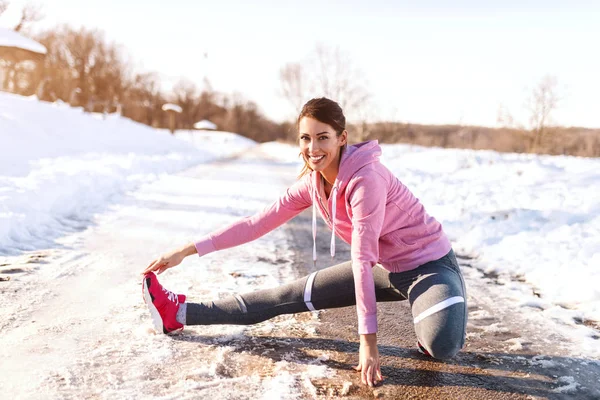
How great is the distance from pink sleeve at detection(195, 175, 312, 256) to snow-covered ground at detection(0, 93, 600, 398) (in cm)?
49

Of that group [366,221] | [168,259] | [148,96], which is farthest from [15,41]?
[148,96]

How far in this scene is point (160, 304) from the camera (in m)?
2.44

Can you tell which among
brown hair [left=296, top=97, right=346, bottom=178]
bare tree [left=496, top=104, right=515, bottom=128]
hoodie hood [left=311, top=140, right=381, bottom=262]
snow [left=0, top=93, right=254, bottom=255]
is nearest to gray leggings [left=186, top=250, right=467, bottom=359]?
hoodie hood [left=311, top=140, right=381, bottom=262]

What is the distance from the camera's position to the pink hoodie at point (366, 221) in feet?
6.74

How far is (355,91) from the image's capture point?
2895cm

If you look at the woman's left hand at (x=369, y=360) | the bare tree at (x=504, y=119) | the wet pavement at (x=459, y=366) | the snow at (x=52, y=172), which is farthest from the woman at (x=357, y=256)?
the bare tree at (x=504, y=119)

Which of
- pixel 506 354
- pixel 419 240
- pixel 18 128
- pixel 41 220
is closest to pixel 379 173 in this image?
pixel 419 240

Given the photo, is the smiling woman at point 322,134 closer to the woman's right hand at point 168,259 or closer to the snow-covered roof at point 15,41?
the woman's right hand at point 168,259

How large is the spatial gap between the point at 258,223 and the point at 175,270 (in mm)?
1424

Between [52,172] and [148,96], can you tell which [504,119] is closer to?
[52,172]

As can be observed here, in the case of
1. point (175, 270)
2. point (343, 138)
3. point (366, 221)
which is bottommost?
point (175, 270)

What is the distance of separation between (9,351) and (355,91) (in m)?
28.2

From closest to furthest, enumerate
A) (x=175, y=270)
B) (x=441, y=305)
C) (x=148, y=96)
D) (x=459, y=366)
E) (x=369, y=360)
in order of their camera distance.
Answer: (x=369, y=360) < (x=441, y=305) < (x=459, y=366) < (x=175, y=270) < (x=148, y=96)

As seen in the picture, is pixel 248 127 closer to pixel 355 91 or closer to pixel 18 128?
pixel 355 91
